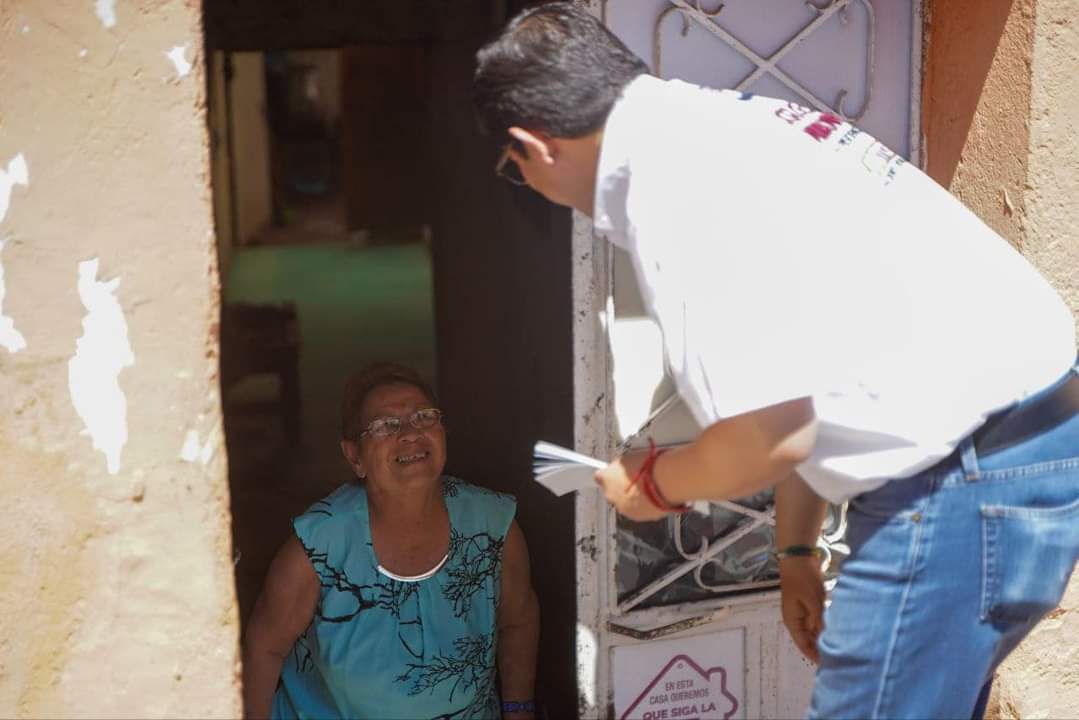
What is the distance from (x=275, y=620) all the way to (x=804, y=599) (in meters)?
1.33

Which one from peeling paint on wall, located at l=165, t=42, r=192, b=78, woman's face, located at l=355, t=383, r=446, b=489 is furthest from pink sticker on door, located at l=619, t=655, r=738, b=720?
peeling paint on wall, located at l=165, t=42, r=192, b=78

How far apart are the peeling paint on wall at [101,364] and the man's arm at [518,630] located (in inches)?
47.2

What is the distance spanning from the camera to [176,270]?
7.68ft

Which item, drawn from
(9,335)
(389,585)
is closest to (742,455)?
(9,335)

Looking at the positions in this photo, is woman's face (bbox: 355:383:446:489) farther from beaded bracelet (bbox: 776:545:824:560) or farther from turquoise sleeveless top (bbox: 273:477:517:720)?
beaded bracelet (bbox: 776:545:824:560)

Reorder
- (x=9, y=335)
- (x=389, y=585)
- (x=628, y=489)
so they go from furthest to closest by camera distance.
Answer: (x=389, y=585) → (x=9, y=335) → (x=628, y=489)

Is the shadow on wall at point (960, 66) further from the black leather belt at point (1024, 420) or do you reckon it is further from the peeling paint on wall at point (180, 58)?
the peeling paint on wall at point (180, 58)

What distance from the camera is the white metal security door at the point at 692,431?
2.89 m

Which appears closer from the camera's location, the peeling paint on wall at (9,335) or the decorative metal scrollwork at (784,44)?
the peeling paint on wall at (9,335)

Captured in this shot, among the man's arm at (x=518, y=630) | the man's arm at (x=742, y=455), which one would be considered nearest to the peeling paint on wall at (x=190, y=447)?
the man's arm at (x=742, y=455)

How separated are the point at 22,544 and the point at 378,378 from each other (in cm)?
106

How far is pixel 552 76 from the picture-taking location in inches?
75.4

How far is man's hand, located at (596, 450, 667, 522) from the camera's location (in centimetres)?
206

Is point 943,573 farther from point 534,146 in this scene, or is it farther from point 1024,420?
point 534,146
